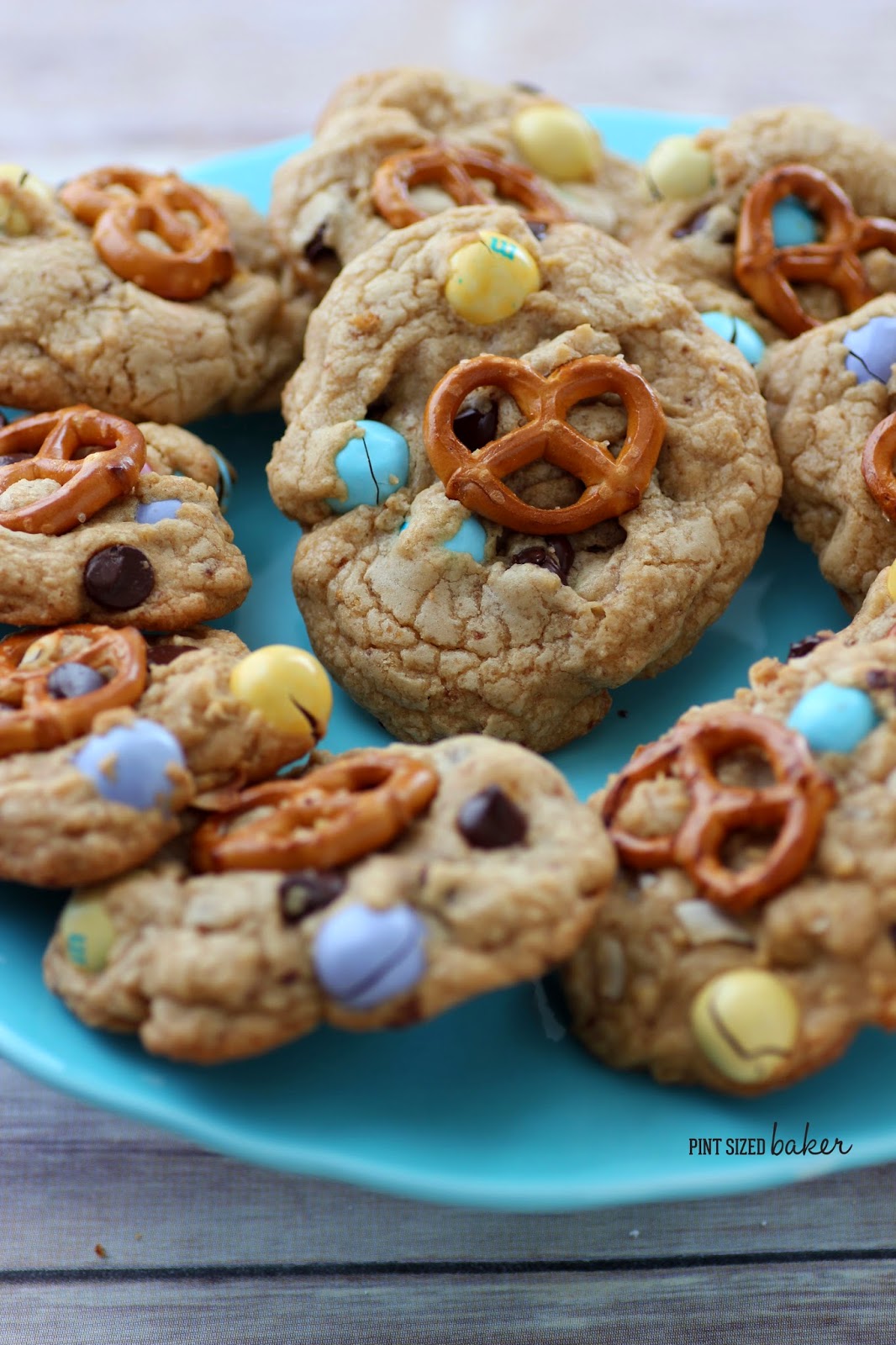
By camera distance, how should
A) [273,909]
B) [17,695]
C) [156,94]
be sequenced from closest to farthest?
[273,909] < [17,695] < [156,94]

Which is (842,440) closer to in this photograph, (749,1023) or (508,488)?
(508,488)

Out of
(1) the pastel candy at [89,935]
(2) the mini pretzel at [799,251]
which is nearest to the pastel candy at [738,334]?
(2) the mini pretzel at [799,251]

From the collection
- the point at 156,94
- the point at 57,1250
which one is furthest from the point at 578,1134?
the point at 156,94

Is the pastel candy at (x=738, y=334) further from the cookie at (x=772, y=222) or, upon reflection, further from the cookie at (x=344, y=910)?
the cookie at (x=344, y=910)

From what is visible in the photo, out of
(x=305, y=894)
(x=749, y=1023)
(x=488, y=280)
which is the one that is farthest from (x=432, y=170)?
(x=749, y=1023)

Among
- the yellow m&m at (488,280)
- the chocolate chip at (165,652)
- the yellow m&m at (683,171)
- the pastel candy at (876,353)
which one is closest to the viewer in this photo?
the chocolate chip at (165,652)

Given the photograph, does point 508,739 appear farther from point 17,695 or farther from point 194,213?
point 194,213
